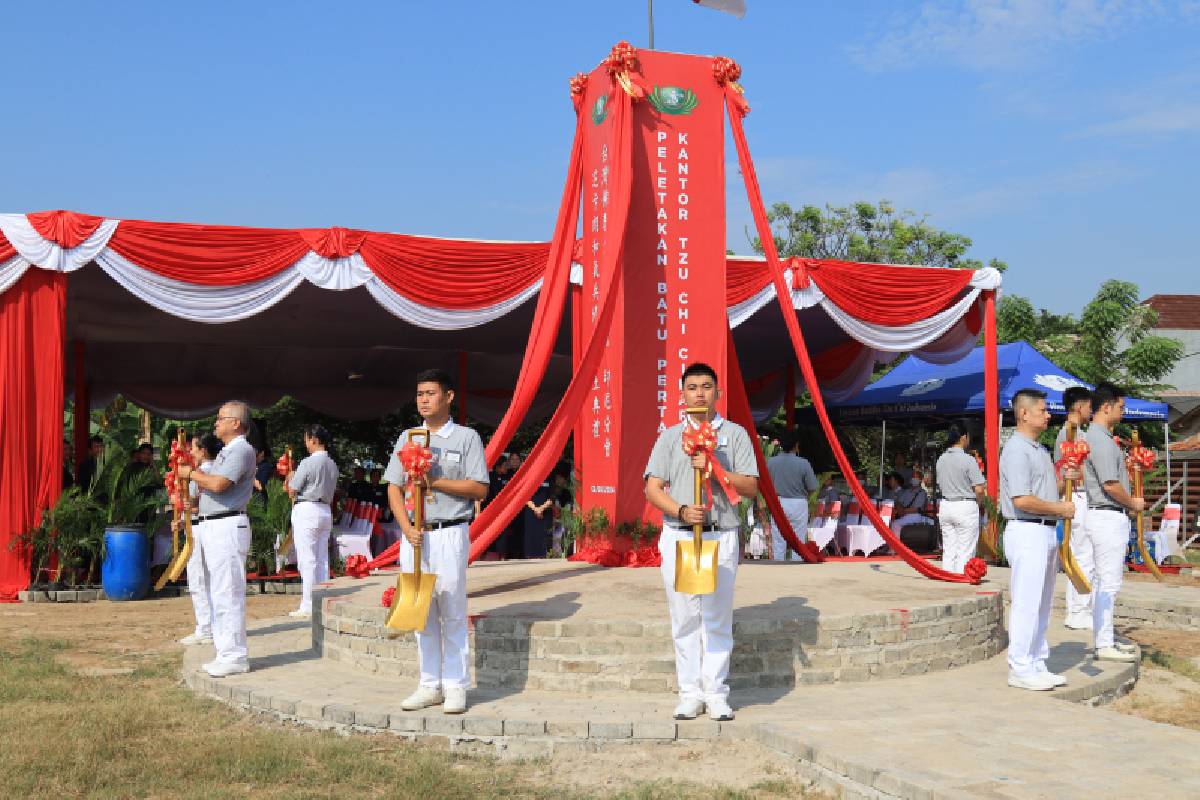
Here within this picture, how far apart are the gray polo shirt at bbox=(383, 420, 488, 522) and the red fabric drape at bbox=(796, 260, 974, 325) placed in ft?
24.3

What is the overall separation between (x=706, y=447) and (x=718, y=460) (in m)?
0.32

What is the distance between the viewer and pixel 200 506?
6258mm

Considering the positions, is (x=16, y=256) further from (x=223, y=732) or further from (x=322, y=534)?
(x=223, y=732)

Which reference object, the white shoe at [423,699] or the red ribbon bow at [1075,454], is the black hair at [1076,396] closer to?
the red ribbon bow at [1075,454]

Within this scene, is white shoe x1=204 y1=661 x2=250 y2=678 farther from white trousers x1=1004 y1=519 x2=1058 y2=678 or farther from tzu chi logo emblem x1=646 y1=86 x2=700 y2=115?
tzu chi logo emblem x1=646 y1=86 x2=700 y2=115

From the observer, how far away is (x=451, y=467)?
16.8 ft

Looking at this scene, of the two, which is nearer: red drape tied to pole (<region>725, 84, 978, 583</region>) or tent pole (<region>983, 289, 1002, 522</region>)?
red drape tied to pole (<region>725, 84, 978, 583</region>)

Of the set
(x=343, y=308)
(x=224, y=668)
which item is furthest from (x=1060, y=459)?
(x=343, y=308)

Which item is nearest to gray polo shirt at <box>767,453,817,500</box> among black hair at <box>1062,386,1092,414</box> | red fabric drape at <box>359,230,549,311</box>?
red fabric drape at <box>359,230,549,311</box>

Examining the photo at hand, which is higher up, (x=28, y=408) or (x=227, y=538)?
(x=28, y=408)

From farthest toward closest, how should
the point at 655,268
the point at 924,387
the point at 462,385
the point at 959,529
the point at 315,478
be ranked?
1. the point at 462,385
2. the point at 924,387
3. the point at 959,529
4. the point at 655,268
5. the point at 315,478

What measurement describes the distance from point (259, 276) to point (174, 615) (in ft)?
10.7

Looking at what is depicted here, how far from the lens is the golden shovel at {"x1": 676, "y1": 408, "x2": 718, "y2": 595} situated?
4.72m

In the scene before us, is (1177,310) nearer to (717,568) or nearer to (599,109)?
(599,109)
